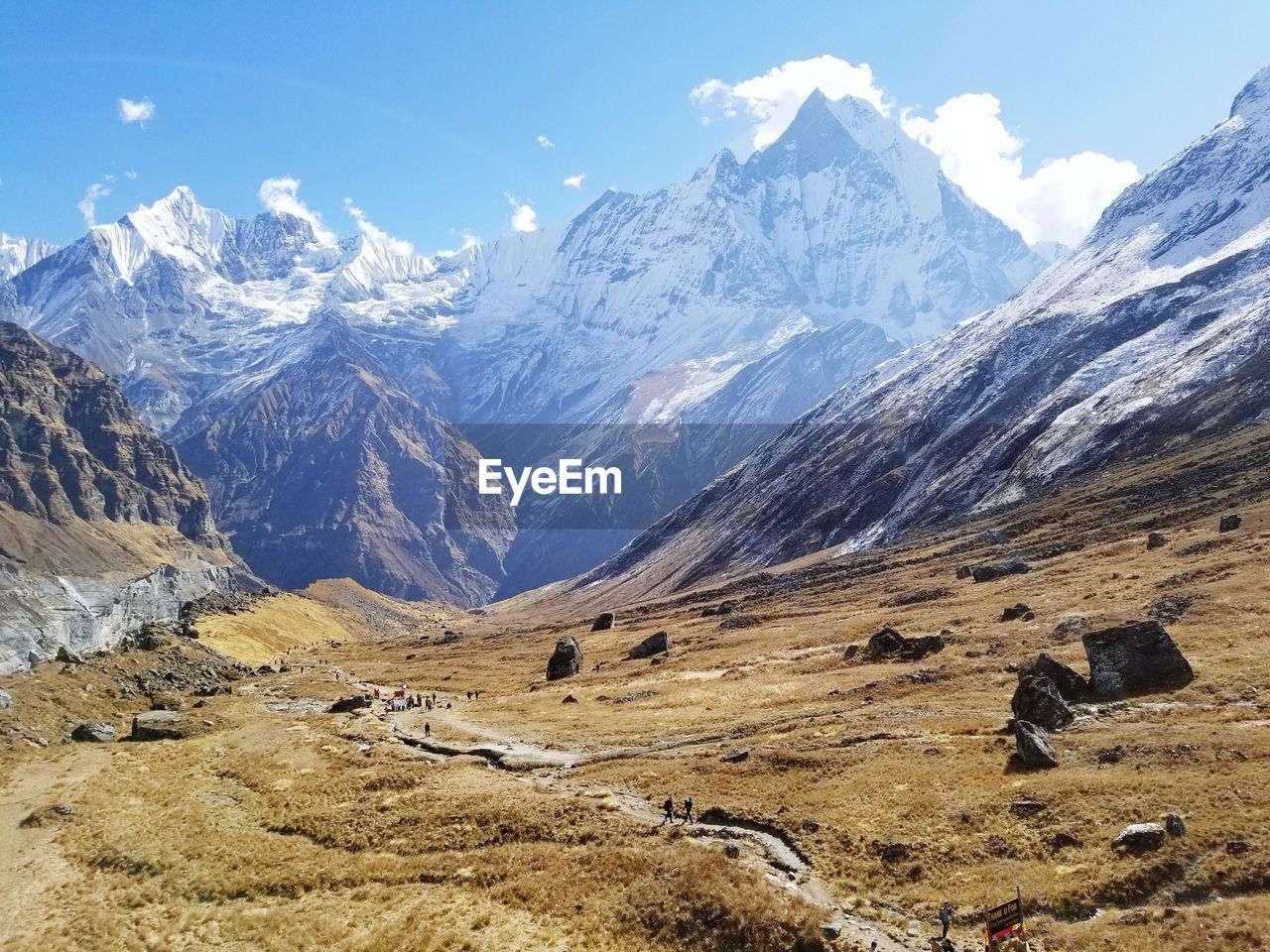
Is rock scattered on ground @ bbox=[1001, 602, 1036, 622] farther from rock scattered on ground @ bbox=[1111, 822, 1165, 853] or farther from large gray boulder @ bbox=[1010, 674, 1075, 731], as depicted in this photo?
rock scattered on ground @ bbox=[1111, 822, 1165, 853]

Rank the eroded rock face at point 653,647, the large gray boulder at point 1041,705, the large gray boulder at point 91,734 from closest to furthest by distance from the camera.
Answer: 1. the large gray boulder at point 1041,705
2. the large gray boulder at point 91,734
3. the eroded rock face at point 653,647

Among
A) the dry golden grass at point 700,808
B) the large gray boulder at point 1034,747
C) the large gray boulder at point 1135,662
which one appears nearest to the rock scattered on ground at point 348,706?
the dry golden grass at point 700,808

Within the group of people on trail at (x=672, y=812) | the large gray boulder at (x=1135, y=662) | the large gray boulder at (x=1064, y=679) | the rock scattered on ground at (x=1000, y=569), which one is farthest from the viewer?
the rock scattered on ground at (x=1000, y=569)

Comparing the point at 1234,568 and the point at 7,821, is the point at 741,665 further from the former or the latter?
the point at 7,821

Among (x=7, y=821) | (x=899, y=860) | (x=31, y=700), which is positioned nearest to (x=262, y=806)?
(x=7, y=821)

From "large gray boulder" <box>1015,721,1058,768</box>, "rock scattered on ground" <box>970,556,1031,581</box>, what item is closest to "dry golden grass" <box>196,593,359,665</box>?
"rock scattered on ground" <box>970,556,1031,581</box>

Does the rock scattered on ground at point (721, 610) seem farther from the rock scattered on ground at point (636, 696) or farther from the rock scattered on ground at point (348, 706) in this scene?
the rock scattered on ground at point (348, 706)

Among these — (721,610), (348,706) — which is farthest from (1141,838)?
(721,610)
